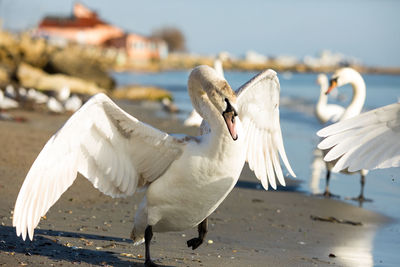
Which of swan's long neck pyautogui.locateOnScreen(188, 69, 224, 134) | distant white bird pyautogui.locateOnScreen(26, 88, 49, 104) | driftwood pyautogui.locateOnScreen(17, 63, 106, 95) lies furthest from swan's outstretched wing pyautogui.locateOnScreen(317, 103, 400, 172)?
driftwood pyautogui.locateOnScreen(17, 63, 106, 95)

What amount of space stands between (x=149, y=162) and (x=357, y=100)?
5.91 m

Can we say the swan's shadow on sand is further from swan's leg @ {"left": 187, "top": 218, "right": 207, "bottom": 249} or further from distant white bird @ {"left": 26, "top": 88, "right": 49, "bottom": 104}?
distant white bird @ {"left": 26, "top": 88, "right": 49, "bottom": 104}

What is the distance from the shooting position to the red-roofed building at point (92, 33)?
278ft

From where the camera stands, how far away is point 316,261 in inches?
212

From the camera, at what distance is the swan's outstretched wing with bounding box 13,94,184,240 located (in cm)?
435

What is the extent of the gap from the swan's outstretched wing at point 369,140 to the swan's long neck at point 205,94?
0.83m

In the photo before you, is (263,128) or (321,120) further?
(321,120)

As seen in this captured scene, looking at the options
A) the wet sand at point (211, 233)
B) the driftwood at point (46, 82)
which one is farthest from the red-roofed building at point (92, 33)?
the wet sand at point (211, 233)

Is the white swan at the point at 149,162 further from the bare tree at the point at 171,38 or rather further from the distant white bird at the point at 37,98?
the bare tree at the point at 171,38

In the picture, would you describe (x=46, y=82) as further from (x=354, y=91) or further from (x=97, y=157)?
(x=97, y=157)

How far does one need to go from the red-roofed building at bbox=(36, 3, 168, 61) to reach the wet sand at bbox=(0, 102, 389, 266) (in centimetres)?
7653

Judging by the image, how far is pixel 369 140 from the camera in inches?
186

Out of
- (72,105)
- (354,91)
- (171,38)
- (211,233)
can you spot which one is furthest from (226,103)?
(171,38)

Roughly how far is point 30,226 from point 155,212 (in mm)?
928
